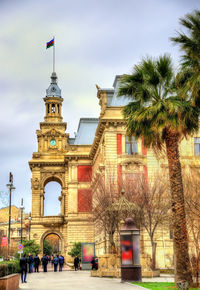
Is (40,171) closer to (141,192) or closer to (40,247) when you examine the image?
(40,247)

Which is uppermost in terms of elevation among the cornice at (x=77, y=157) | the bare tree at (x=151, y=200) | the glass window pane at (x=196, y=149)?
the cornice at (x=77, y=157)

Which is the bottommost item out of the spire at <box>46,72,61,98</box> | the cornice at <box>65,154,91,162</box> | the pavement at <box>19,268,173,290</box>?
the pavement at <box>19,268,173,290</box>

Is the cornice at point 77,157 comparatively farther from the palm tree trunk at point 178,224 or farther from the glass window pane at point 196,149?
the palm tree trunk at point 178,224

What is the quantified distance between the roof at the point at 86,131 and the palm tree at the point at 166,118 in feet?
146

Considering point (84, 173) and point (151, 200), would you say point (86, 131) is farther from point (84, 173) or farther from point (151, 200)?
point (151, 200)

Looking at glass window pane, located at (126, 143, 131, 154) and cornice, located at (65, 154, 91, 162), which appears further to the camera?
cornice, located at (65, 154, 91, 162)

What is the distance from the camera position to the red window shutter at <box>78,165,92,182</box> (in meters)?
65.2

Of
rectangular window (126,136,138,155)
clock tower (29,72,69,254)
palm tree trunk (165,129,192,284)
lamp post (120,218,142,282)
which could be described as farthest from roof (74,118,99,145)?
→ palm tree trunk (165,129,192,284)

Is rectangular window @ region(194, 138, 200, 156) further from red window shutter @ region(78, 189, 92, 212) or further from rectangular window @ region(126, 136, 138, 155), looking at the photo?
red window shutter @ region(78, 189, 92, 212)

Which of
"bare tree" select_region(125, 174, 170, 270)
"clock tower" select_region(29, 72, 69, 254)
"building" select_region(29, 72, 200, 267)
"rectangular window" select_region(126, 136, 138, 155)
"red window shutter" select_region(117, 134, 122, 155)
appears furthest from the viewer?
"clock tower" select_region(29, 72, 69, 254)

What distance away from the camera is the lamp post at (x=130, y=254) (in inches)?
931

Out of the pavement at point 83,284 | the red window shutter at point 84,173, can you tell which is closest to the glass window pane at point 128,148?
the red window shutter at point 84,173

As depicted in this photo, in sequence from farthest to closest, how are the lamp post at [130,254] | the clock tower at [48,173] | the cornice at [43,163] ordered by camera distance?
the cornice at [43,163] → the clock tower at [48,173] → the lamp post at [130,254]

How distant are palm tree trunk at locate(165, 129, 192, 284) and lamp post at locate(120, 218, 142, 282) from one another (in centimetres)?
435
